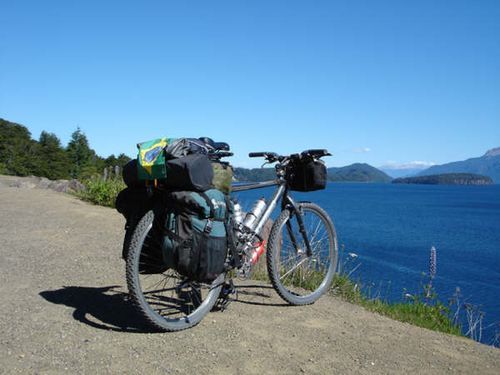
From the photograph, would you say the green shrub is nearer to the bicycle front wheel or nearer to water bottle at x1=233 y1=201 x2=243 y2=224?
the bicycle front wheel

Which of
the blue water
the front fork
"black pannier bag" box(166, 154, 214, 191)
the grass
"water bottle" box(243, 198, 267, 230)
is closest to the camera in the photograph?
"black pannier bag" box(166, 154, 214, 191)

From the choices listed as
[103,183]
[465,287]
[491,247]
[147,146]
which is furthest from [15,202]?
[491,247]

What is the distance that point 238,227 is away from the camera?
4605 millimetres

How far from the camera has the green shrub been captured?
45.3 ft

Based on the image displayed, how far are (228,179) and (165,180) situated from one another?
64 cm

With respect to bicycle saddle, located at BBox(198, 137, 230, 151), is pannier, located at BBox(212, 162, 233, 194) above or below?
below

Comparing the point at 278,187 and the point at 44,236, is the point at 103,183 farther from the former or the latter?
the point at 278,187

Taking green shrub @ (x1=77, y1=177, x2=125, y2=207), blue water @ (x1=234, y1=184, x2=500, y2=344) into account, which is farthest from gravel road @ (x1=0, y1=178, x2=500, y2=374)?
green shrub @ (x1=77, y1=177, x2=125, y2=207)

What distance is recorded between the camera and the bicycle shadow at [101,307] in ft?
13.5

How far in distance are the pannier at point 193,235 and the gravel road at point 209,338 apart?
1.99ft

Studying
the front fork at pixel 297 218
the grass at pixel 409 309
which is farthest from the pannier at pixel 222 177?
the grass at pixel 409 309

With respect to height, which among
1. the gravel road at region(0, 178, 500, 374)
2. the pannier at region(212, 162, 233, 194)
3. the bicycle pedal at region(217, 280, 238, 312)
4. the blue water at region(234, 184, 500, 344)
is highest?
the pannier at region(212, 162, 233, 194)

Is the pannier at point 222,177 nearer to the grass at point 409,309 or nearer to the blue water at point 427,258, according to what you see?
the blue water at point 427,258

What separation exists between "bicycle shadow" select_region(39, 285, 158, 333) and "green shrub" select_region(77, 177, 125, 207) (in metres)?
8.62
